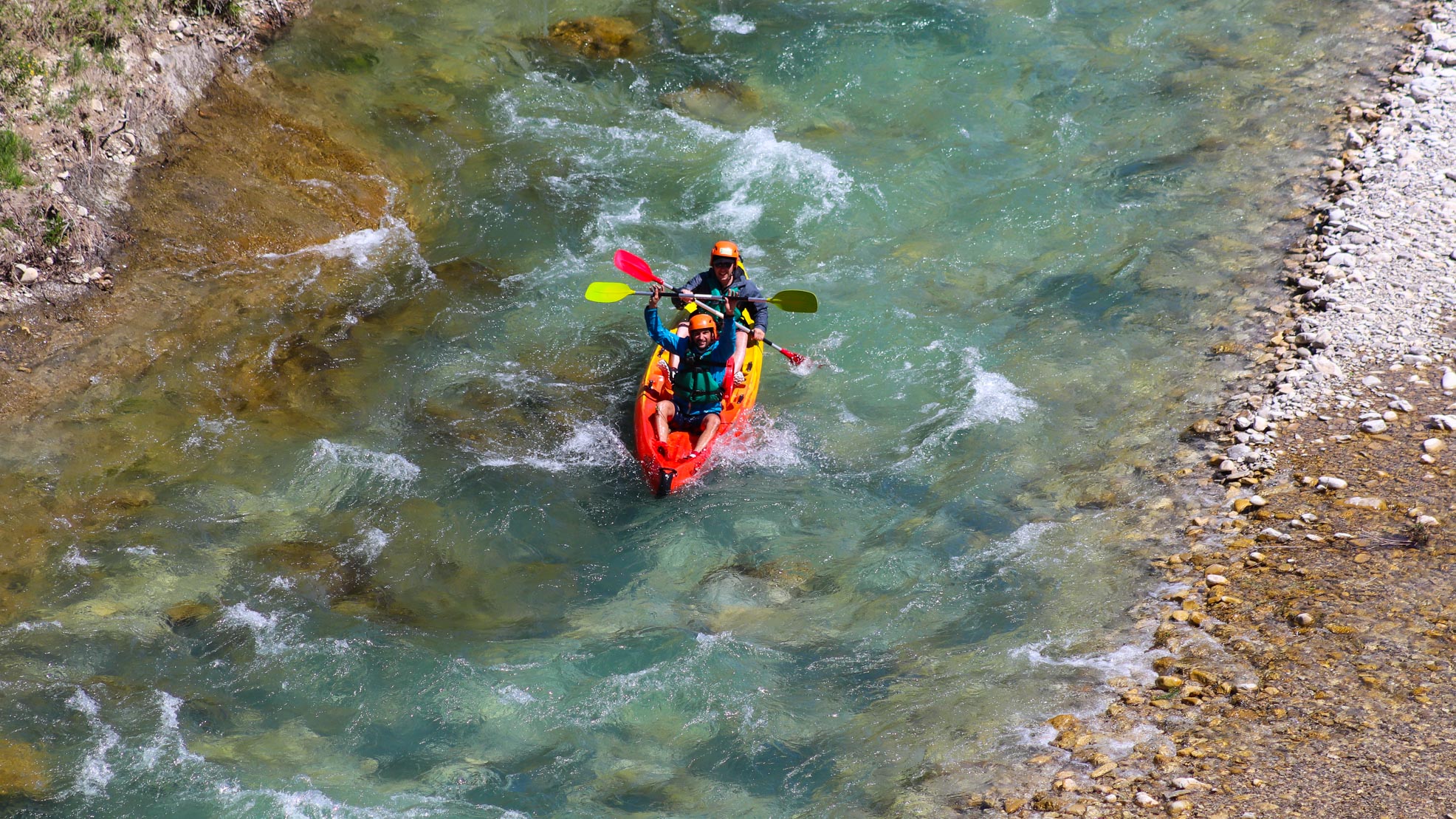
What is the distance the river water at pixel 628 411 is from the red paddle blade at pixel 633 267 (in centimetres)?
78

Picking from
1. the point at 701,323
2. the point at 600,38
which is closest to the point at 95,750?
the point at 701,323

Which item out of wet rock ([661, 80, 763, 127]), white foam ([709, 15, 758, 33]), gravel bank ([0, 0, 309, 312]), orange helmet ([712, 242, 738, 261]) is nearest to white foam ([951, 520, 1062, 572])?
orange helmet ([712, 242, 738, 261])

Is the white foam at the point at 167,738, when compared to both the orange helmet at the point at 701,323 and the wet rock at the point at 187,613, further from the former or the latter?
the orange helmet at the point at 701,323

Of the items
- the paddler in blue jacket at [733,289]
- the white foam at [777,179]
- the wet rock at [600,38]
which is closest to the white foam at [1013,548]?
the paddler in blue jacket at [733,289]

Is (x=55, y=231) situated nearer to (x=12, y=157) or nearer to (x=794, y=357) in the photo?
(x=12, y=157)

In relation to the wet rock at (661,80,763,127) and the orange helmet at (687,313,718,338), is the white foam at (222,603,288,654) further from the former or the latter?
the wet rock at (661,80,763,127)

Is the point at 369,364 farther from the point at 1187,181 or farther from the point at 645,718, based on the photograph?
the point at 1187,181

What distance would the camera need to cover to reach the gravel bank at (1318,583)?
15.5 feet

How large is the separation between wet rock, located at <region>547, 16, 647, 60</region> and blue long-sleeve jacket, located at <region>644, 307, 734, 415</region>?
493 cm

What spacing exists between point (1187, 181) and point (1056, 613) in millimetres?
5555

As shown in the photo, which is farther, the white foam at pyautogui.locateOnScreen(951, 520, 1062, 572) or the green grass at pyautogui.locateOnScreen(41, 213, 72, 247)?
the green grass at pyautogui.locateOnScreen(41, 213, 72, 247)

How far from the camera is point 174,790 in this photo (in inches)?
199

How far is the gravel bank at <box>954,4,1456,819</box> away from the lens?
15.5 feet

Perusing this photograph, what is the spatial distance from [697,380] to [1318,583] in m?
4.04
